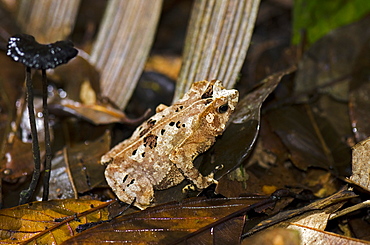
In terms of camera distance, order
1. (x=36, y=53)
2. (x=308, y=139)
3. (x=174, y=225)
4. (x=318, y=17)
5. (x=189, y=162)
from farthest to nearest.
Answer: (x=318, y=17) → (x=308, y=139) → (x=189, y=162) → (x=174, y=225) → (x=36, y=53)

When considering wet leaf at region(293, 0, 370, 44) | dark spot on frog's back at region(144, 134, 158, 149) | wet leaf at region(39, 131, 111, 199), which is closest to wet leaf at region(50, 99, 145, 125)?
wet leaf at region(39, 131, 111, 199)

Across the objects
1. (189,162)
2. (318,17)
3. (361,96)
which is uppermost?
(318,17)

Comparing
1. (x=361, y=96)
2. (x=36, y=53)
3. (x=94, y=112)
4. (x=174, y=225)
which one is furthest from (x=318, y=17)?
(x=36, y=53)

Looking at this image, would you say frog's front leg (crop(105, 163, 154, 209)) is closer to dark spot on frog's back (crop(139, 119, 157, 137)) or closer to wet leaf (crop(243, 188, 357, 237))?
dark spot on frog's back (crop(139, 119, 157, 137))

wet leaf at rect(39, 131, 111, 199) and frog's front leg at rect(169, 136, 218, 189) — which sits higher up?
frog's front leg at rect(169, 136, 218, 189)

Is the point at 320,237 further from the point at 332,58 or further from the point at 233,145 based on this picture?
the point at 332,58

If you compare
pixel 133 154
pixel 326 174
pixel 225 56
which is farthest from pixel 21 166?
pixel 326 174
